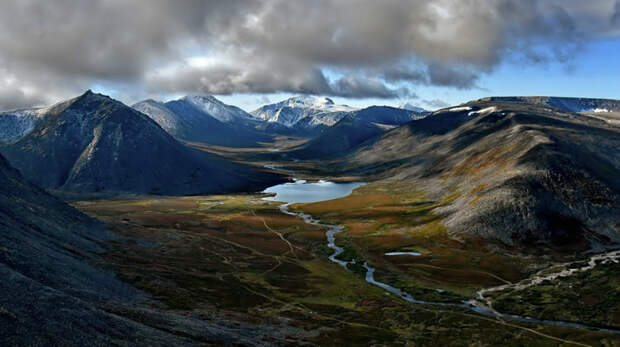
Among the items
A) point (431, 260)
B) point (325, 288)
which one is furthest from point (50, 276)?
point (431, 260)

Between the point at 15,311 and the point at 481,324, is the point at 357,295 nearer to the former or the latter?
the point at 481,324

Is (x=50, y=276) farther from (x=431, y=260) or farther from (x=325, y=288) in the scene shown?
Answer: (x=431, y=260)

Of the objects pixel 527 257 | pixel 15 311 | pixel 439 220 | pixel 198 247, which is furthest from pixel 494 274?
pixel 15 311

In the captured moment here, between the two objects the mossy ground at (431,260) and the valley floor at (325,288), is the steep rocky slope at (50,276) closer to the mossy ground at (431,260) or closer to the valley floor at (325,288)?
the valley floor at (325,288)

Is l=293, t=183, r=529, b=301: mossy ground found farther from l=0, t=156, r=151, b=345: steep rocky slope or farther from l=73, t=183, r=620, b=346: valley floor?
l=0, t=156, r=151, b=345: steep rocky slope

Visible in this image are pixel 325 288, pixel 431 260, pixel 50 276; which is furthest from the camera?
pixel 431 260

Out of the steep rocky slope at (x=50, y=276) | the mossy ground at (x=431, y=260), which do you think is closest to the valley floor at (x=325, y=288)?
the mossy ground at (x=431, y=260)

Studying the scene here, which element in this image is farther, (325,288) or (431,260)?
(431,260)

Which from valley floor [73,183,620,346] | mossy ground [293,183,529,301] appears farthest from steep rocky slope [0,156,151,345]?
mossy ground [293,183,529,301]
